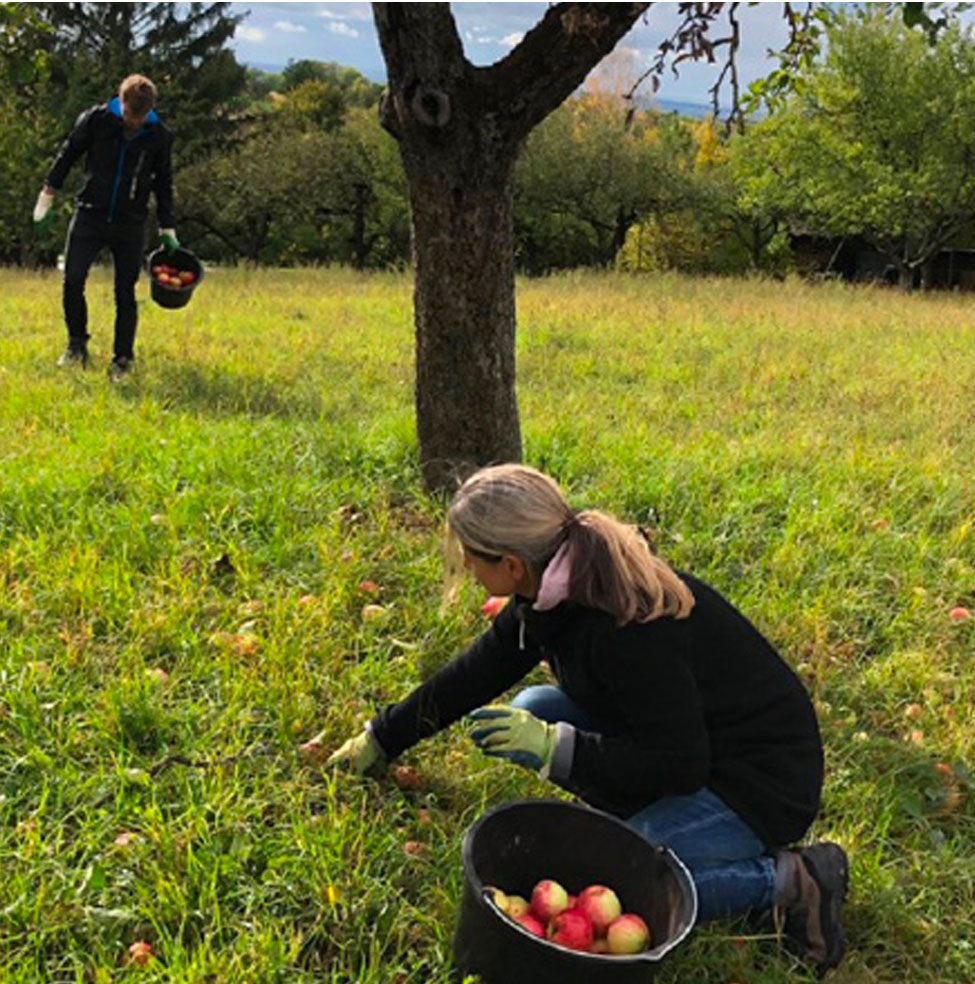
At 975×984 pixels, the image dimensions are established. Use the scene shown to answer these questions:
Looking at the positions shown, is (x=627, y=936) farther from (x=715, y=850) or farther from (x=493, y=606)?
(x=493, y=606)

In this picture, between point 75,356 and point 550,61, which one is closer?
point 550,61

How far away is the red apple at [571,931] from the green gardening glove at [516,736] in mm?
344

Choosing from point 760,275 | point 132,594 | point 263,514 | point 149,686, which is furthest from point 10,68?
point 760,275

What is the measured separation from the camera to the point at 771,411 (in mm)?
6422

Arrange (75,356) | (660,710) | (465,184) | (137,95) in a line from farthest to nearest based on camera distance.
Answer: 1. (75,356)
2. (137,95)
3. (465,184)
4. (660,710)

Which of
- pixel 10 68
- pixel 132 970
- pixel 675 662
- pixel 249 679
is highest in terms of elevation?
pixel 10 68

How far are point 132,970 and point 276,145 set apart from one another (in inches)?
1129

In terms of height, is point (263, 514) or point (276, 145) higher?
point (276, 145)

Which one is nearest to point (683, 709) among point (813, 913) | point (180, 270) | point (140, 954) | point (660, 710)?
point (660, 710)

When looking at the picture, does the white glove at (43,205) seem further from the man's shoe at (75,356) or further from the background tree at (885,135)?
the background tree at (885,135)

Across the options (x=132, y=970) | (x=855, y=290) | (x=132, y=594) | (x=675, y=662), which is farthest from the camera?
(x=855, y=290)

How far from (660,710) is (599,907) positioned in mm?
413

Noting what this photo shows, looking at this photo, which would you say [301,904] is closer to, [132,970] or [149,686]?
[132,970]

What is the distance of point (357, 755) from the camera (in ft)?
8.85
